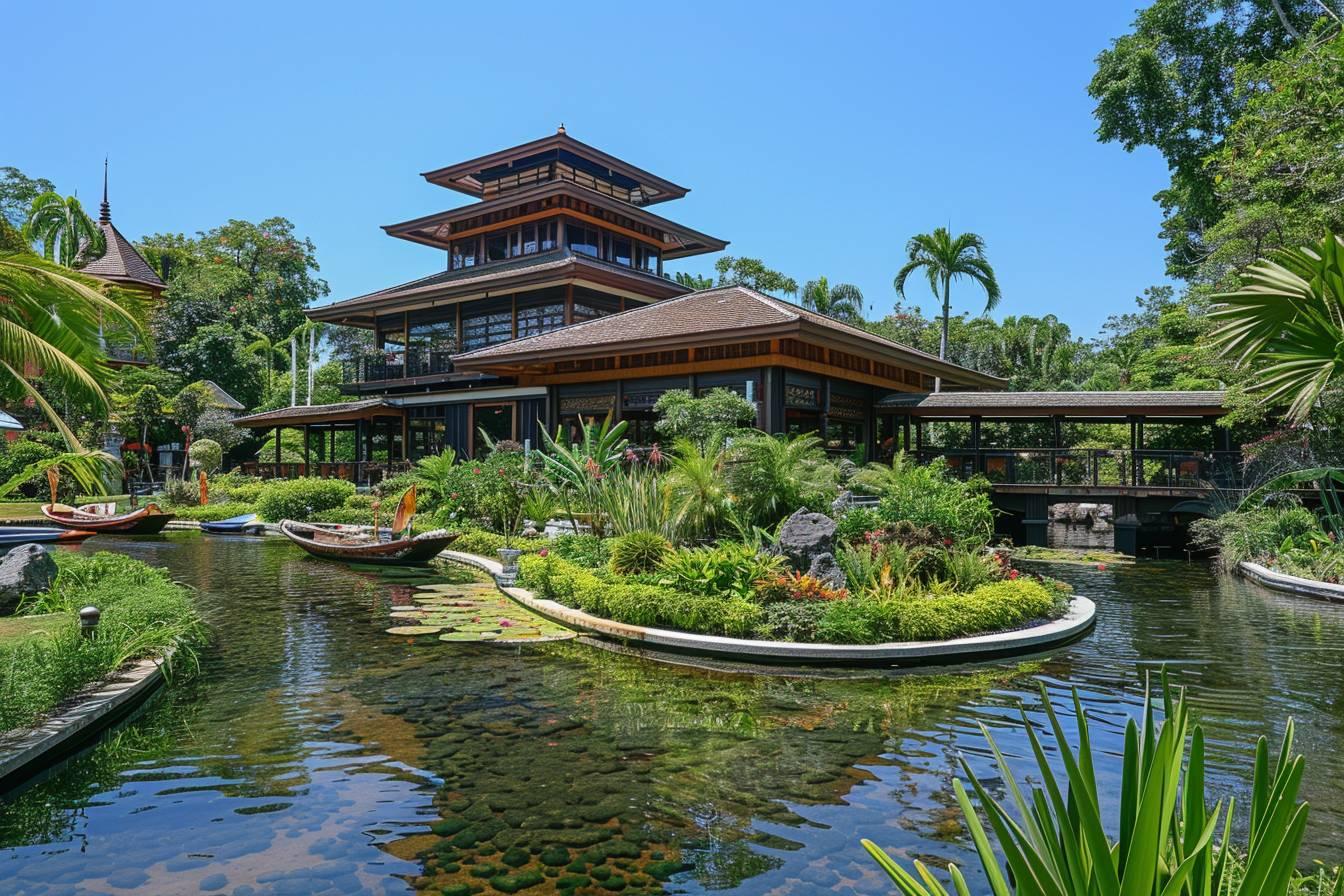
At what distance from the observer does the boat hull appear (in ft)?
58.7

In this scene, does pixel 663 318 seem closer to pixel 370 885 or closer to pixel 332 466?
pixel 332 466

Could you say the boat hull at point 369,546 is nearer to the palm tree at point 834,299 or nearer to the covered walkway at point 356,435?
the covered walkway at point 356,435

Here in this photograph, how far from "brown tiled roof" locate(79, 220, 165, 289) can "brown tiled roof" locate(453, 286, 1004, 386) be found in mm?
25822

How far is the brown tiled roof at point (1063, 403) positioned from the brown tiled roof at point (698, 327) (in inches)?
44.1

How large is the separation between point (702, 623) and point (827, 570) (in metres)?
2.31

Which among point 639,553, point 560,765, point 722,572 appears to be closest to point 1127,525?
point 639,553

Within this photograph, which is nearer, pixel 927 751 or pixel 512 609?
pixel 927 751

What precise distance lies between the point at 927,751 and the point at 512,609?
303 inches

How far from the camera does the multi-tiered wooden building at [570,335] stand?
21.5 m

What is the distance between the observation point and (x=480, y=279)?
104 ft

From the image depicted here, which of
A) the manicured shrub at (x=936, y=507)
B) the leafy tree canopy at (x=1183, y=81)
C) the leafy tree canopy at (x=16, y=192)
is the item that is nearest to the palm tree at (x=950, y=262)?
the leafy tree canopy at (x=1183, y=81)

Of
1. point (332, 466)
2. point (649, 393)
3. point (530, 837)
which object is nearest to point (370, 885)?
point (530, 837)

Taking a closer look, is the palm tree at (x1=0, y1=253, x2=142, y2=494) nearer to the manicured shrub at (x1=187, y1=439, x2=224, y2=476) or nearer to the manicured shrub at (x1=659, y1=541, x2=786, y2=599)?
the manicured shrub at (x1=659, y1=541, x2=786, y2=599)

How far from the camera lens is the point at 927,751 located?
278 inches
